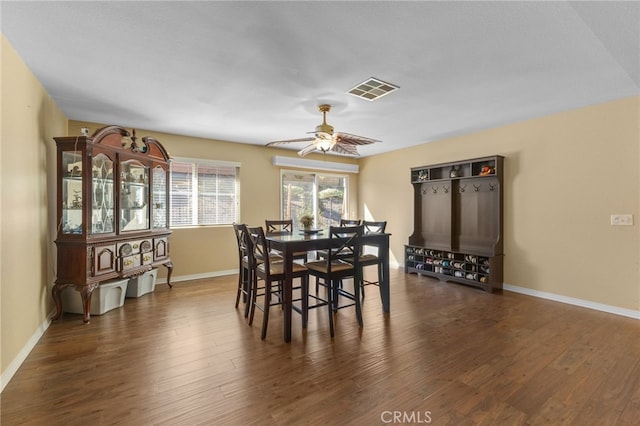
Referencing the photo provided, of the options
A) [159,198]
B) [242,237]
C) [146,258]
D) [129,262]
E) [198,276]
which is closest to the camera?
[242,237]

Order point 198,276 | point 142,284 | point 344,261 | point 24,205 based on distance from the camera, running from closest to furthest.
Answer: point 24,205
point 344,261
point 142,284
point 198,276

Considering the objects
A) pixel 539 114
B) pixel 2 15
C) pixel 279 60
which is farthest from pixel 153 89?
pixel 539 114

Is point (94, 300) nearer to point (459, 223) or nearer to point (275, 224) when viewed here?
point (275, 224)

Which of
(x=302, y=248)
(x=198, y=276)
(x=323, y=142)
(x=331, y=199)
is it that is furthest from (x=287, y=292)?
(x=331, y=199)

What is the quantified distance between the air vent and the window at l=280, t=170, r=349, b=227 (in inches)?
118

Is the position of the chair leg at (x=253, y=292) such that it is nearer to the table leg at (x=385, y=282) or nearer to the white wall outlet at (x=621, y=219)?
the table leg at (x=385, y=282)

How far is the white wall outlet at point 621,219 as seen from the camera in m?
3.27

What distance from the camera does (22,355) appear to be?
2340 mm

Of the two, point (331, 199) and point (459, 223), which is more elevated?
point (331, 199)

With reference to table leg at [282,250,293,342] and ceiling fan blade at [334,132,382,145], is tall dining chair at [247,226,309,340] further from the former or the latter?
ceiling fan blade at [334,132,382,145]

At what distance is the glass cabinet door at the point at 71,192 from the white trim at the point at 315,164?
121 inches

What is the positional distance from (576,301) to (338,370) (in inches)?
132

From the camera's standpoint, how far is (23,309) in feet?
8.00

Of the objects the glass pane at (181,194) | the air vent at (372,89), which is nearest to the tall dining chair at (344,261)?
the air vent at (372,89)
